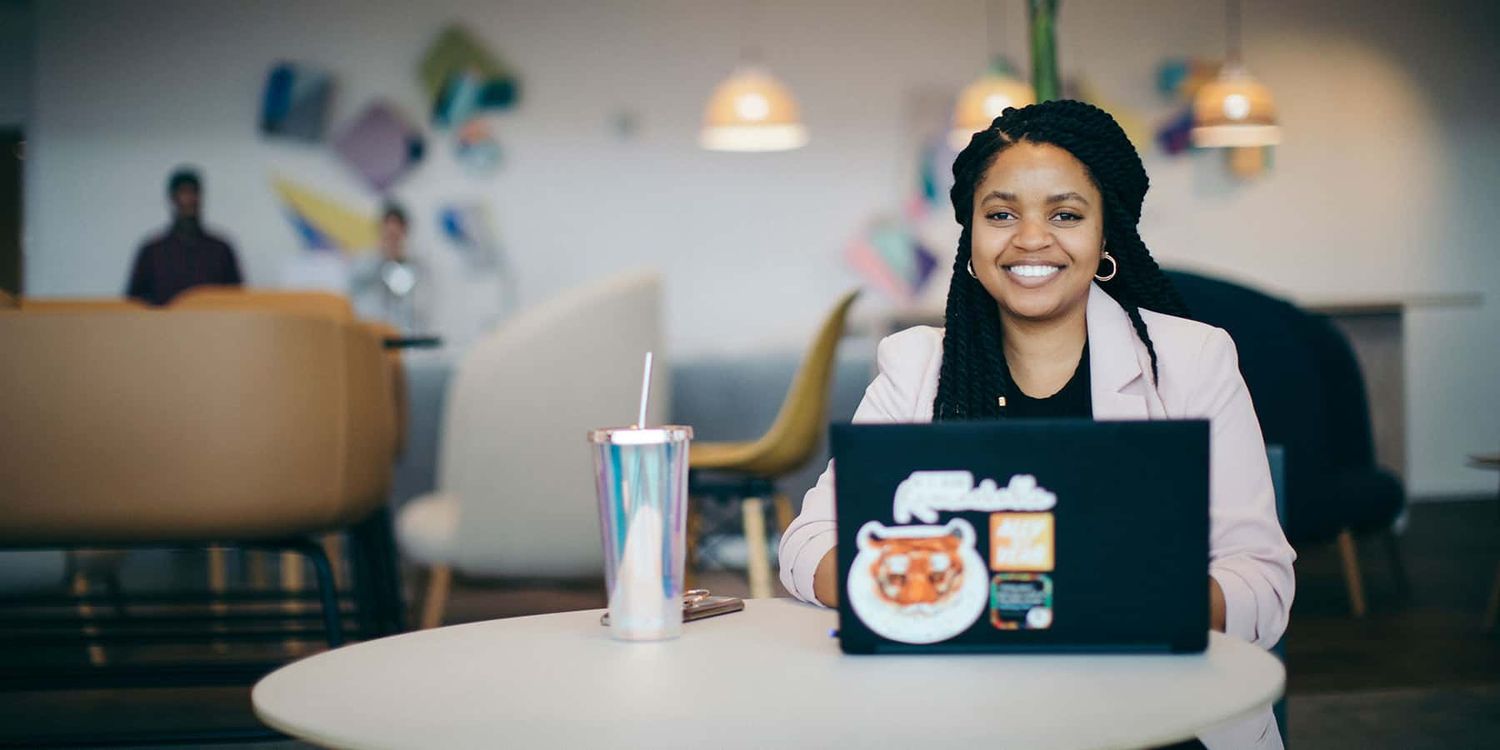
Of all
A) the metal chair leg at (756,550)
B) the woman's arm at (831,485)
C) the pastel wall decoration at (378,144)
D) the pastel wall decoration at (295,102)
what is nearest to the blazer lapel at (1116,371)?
the woman's arm at (831,485)

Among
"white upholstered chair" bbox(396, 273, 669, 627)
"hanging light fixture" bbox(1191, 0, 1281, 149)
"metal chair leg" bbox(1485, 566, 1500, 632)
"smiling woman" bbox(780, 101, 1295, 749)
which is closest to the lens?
"smiling woman" bbox(780, 101, 1295, 749)

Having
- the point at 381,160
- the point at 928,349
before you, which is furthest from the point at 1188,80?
the point at 928,349

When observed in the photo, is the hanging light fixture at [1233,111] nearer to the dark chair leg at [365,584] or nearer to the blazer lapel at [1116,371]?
the dark chair leg at [365,584]

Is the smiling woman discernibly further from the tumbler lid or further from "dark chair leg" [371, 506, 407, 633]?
"dark chair leg" [371, 506, 407, 633]

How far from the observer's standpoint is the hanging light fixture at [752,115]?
6031mm

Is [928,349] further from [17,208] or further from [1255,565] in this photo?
[17,208]

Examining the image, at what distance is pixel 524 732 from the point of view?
763 mm

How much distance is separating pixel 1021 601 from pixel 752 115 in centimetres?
528

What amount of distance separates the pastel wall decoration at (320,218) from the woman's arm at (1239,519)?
6.14 meters

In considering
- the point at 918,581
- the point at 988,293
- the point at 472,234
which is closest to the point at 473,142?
the point at 472,234

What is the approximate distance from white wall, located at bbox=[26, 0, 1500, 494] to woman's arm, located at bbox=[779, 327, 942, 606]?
5.30m

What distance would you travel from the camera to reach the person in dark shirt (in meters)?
6.47

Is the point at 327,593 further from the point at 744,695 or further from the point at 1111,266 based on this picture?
the point at 744,695

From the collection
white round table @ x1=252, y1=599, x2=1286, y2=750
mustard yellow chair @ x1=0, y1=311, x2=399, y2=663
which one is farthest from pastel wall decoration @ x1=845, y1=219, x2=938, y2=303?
white round table @ x1=252, y1=599, x2=1286, y2=750
